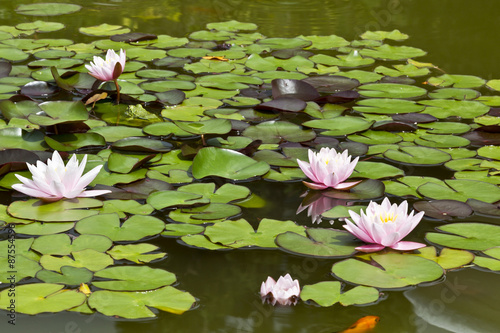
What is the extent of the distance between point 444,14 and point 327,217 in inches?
153

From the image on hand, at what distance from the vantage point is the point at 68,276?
198 centimetres

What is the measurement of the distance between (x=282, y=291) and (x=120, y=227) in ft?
2.27

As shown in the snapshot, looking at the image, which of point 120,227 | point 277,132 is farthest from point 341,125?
point 120,227

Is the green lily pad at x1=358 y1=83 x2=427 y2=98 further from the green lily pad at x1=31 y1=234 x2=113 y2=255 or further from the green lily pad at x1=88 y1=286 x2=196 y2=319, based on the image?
the green lily pad at x1=88 y1=286 x2=196 y2=319

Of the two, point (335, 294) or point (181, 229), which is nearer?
point (335, 294)

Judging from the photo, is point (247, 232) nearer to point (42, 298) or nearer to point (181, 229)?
point (181, 229)

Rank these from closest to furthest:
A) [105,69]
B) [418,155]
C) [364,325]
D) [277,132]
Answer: [364,325] < [418,155] < [277,132] < [105,69]

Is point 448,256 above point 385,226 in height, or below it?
below

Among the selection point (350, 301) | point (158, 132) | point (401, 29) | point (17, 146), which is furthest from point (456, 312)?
point (401, 29)

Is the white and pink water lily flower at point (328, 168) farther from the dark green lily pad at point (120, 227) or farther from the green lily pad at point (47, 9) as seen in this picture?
the green lily pad at point (47, 9)

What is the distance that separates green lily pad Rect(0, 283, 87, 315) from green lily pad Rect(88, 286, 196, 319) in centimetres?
6

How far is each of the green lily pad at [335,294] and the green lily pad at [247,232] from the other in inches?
11.7

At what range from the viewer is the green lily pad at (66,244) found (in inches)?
A: 83.8

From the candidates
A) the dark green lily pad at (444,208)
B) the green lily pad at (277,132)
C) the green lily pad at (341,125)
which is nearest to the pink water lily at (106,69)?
the green lily pad at (277,132)
